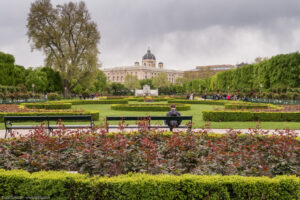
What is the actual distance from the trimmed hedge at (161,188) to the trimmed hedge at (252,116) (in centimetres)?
998

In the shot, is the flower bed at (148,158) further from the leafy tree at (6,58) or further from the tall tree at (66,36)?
the leafy tree at (6,58)

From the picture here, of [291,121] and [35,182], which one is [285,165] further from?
[291,121]

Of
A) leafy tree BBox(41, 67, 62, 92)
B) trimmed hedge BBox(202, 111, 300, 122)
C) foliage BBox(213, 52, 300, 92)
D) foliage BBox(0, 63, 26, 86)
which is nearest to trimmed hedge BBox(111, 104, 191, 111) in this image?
trimmed hedge BBox(202, 111, 300, 122)

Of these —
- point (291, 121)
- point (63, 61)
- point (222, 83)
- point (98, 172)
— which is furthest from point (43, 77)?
point (98, 172)

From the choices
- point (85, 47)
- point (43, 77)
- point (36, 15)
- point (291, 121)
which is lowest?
point (291, 121)

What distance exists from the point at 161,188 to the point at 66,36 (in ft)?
104

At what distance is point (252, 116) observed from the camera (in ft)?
42.3

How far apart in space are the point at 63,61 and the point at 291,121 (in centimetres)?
2689

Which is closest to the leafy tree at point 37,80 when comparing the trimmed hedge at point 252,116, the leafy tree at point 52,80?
the leafy tree at point 52,80

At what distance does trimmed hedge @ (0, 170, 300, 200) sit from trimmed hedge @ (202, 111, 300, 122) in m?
9.98

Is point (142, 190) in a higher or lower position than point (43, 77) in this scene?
lower

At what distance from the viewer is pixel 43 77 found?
46.0 metres

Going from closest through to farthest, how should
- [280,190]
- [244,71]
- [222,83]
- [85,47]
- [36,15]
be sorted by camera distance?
[280,190], [36,15], [85,47], [244,71], [222,83]

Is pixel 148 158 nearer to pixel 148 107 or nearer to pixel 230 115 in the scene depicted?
pixel 230 115
